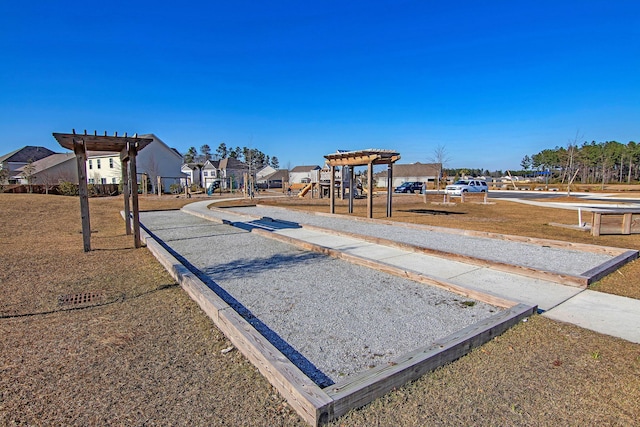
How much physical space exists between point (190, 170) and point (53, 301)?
6352cm

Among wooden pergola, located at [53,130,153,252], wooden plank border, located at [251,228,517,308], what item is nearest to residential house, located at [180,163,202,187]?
wooden pergola, located at [53,130,153,252]

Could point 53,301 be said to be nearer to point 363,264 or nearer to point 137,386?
point 137,386

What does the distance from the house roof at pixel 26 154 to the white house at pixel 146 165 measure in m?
13.3

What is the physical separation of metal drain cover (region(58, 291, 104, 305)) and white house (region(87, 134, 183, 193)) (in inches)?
1492

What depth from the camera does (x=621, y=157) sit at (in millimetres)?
68875

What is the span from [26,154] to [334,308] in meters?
63.3

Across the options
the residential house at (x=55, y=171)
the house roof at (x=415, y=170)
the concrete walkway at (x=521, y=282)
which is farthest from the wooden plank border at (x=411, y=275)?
the house roof at (x=415, y=170)

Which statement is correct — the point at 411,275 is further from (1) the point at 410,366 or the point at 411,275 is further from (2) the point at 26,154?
(2) the point at 26,154

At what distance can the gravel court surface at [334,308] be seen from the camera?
311 cm

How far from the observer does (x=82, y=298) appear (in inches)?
177

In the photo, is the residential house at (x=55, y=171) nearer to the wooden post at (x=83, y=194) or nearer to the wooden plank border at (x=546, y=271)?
the wooden post at (x=83, y=194)

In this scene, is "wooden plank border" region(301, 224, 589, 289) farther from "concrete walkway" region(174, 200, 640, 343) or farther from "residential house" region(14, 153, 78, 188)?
"residential house" region(14, 153, 78, 188)

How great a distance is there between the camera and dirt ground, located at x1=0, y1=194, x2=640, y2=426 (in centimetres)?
227

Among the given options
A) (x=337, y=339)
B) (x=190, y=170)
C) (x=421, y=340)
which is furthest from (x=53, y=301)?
(x=190, y=170)
